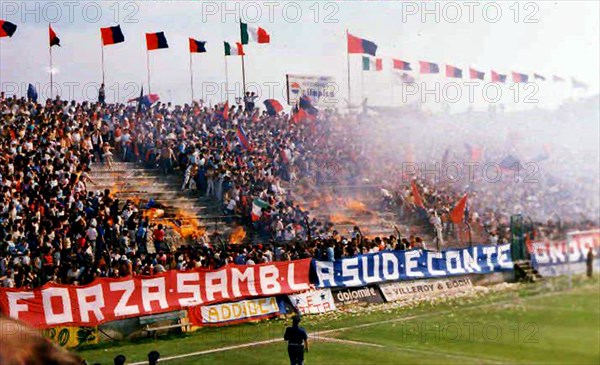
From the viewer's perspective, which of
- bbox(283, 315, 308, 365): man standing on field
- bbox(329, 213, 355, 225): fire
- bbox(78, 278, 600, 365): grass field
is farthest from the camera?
bbox(329, 213, 355, 225): fire

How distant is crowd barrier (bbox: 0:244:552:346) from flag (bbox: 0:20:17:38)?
7.47m

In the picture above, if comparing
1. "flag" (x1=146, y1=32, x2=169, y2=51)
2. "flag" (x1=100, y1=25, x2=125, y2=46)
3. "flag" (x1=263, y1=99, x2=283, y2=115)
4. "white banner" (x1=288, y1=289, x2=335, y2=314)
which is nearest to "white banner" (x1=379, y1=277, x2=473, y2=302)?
"white banner" (x1=288, y1=289, x2=335, y2=314)

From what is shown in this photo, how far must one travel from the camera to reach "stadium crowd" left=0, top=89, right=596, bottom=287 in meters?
16.8

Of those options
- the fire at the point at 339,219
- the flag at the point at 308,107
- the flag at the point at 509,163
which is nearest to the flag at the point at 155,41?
the flag at the point at 308,107

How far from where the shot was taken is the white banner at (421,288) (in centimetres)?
1941

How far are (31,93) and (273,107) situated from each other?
29.4 feet

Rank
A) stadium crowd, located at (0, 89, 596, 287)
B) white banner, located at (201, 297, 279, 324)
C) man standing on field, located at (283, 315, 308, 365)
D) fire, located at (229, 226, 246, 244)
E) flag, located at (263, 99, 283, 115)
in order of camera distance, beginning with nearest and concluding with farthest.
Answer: man standing on field, located at (283, 315, 308, 365) → white banner, located at (201, 297, 279, 324) → stadium crowd, located at (0, 89, 596, 287) → fire, located at (229, 226, 246, 244) → flag, located at (263, 99, 283, 115)

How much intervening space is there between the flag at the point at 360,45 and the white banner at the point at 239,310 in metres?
11.0

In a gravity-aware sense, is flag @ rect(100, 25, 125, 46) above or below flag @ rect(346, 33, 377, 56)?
below

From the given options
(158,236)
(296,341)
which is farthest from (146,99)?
(296,341)

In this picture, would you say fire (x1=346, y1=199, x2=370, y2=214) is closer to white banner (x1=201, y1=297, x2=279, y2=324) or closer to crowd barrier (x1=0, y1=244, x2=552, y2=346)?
crowd barrier (x1=0, y1=244, x2=552, y2=346)

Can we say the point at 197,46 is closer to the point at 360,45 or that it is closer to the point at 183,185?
the point at 183,185

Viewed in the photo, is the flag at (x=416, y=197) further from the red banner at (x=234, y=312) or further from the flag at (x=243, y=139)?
the red banner at (x=234, y=312)

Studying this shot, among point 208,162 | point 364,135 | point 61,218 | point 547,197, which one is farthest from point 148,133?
point 547,197
